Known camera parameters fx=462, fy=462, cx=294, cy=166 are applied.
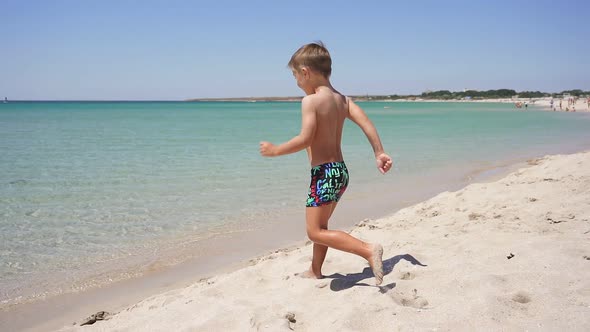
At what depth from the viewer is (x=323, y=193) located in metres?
2.95

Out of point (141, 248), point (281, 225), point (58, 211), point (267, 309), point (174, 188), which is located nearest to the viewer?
point (267, 309)

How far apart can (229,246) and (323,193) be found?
2445 millimetres

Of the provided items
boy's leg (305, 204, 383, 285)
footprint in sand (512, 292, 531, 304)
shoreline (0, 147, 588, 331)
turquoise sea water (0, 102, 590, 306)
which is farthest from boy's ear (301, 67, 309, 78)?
turquoise sea water (0, 102, 590, 306)

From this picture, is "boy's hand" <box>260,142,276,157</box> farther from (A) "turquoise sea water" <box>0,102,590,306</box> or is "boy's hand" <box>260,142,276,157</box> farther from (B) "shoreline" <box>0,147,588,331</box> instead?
(A) "turquoise sea water" <box>0,102,590,306</box>

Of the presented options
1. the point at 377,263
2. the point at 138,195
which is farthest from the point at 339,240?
the point at 138,195

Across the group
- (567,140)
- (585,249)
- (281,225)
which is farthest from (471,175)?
(567,140)

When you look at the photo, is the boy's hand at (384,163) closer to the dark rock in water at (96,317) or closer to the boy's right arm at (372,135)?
the boy's right arm at (372,135)

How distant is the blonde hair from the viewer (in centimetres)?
299

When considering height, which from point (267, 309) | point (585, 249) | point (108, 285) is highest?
point (585, 249)

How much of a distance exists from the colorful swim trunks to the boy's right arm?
266 mm

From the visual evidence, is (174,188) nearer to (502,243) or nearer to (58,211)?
(58,211)

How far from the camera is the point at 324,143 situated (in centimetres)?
296

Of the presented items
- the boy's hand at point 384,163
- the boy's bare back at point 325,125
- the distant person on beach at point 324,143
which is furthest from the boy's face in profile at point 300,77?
the boy's hand at point 384,163

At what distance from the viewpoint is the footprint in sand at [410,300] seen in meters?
2.57
